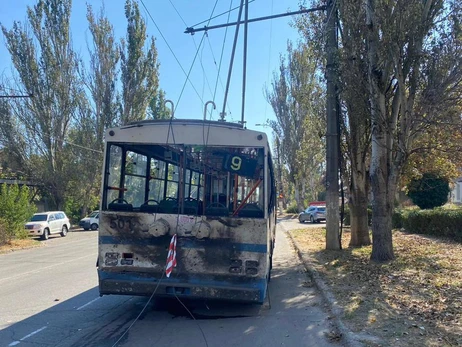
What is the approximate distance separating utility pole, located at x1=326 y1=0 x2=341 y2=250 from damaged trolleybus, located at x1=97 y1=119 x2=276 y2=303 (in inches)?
308

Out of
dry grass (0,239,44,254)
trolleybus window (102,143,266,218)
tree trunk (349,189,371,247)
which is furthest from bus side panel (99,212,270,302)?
dry grass (0,239,44,254)

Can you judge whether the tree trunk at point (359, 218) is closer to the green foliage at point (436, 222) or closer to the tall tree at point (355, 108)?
the tall tree at point (355, 108)

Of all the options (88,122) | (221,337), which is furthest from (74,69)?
(221,337)

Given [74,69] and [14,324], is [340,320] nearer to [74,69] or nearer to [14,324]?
[14,324]

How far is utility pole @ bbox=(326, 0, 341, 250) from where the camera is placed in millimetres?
13516

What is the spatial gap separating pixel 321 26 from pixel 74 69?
27479 mm

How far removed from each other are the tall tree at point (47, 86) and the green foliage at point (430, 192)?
26692 millimetres

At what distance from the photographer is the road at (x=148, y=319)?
604 cm

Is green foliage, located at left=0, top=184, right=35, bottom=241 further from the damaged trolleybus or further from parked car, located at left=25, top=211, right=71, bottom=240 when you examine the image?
the damaged trolleybus

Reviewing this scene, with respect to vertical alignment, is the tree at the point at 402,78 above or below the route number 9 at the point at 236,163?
above

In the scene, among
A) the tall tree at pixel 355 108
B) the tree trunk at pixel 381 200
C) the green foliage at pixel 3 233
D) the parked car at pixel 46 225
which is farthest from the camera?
the parked car at pixel 46 225

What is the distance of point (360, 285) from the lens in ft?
29.6

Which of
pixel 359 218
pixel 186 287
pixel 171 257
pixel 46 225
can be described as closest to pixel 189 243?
pixel 171 257

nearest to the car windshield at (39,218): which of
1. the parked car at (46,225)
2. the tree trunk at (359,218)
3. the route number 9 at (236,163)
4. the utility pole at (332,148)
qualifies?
the parked car at (46,225)
